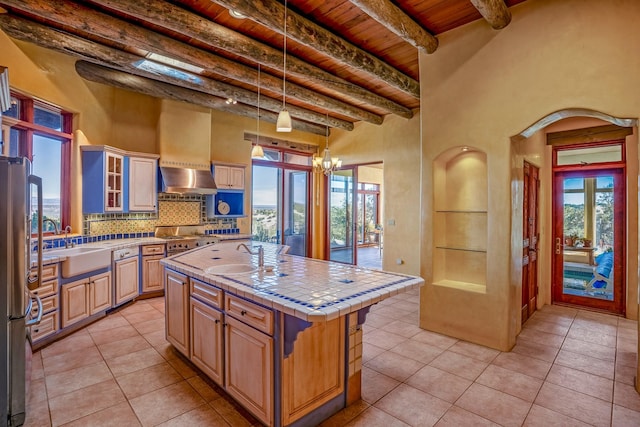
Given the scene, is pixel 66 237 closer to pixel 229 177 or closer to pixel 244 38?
pixel 229 177

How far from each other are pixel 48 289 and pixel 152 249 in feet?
5.28

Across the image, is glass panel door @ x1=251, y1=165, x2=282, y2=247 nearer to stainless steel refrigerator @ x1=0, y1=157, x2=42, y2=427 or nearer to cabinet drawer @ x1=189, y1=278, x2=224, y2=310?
cabinet drawer @ x1=189, y1=278, x2=224, y2=310

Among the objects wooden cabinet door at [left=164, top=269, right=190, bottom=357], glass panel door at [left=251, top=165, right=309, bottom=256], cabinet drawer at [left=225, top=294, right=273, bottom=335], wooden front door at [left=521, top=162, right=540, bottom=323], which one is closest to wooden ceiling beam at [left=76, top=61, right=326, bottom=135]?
glass panel door at [left=251, top=165, right=309, bottom=256]

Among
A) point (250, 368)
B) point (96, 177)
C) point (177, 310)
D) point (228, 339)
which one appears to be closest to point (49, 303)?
point (177, 310)

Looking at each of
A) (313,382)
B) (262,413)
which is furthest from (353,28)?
(262,413)

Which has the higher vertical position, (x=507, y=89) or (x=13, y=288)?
(x=507, y=89)

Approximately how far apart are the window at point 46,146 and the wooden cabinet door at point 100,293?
3.41 feet

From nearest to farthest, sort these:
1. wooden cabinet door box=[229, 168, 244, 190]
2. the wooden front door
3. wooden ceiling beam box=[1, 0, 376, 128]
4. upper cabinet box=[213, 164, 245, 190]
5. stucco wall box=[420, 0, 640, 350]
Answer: stucco wall box=[420, 0, 640, 350] < wooden ceiling beam box=[1, 0, 376, 128] < the wooden front door < upper cabinet box=[213, 164, 245, 190] < wooden cabinet door box=[229, 168, 244, 190]

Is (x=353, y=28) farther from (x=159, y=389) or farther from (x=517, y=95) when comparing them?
(x=159, y=389)

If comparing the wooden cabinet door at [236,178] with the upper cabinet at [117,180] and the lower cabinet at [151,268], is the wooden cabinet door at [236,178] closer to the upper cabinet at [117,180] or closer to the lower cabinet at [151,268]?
the upper cabinet at [117,180]

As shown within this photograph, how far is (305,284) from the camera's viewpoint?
2211mm

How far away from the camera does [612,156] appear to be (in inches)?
174

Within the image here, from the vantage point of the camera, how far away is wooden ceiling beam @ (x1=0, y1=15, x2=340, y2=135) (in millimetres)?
3383

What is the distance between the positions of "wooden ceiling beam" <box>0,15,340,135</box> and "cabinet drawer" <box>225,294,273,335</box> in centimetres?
349
